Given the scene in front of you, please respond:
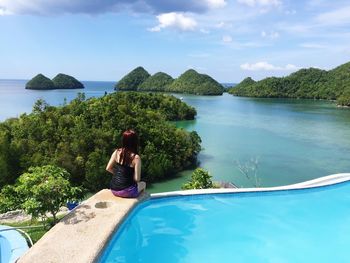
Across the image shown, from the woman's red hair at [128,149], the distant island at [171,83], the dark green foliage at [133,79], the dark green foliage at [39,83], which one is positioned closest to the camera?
the woman's red hair at [128,149]

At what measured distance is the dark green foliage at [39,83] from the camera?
13001 cm

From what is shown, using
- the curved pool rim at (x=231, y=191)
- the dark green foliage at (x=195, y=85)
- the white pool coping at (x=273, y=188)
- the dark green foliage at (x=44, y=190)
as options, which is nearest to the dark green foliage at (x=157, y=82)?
the dark green foliage at (x=195, y=85)

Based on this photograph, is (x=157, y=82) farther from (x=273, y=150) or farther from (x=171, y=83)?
(x=273, y=150)

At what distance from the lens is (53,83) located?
453 feet

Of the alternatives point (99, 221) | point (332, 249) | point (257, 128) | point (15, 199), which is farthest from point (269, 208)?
point (257, 128)

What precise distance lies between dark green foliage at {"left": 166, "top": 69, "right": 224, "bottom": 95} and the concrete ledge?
104209 millimetres

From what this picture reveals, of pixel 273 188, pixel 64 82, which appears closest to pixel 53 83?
pixel 64 82

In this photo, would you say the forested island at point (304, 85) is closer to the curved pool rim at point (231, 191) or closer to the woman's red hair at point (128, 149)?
the curved pool rim at point (231, 191)

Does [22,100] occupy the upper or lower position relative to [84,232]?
lower

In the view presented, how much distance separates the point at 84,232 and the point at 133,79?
452 feet

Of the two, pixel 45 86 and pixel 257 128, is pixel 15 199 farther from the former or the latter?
pixel 45 86

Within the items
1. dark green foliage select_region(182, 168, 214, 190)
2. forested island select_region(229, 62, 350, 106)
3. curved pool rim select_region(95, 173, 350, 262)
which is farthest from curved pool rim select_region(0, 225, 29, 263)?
forested island select_region(229, 62, 350, 106)

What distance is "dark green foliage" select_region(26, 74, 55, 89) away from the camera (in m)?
130

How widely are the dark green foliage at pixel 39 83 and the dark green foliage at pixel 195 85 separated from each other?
46.0m
